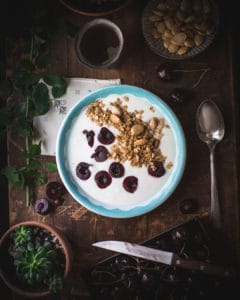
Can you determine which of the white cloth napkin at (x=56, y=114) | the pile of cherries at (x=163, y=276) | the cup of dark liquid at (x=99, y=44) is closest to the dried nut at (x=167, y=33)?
the cup of dark liquid at (x=99, y=44)

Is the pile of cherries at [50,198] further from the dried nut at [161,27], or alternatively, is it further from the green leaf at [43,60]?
the dried nut at [161,27]

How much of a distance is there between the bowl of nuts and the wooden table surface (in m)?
0.04

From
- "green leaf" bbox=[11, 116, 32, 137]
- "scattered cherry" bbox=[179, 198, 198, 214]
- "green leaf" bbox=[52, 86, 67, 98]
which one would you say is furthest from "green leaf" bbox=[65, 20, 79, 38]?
"scattered cherry" bbox=[179, 198, 198, 214]

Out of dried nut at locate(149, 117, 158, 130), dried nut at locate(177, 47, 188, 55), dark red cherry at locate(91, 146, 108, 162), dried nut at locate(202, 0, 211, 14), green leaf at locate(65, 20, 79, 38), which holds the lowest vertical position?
dark red cherry at locate(91, 146, 108, 162)

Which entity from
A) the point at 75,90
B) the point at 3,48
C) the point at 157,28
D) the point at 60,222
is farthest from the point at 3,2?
the point at 60,222

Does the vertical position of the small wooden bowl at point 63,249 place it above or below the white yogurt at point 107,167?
below

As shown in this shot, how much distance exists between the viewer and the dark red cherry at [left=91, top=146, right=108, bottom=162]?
101cm

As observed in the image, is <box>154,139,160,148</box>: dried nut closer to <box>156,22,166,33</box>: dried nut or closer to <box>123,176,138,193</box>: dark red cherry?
<box>123,176,138,193</box>: dark red cherry

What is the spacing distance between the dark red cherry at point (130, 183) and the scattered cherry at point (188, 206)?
120mm

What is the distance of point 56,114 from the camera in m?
1.05

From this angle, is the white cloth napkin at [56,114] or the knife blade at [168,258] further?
the white cloth napkin at [56,114]

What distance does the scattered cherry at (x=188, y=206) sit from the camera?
3.27ft

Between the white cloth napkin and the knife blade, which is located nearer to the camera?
the knife blade

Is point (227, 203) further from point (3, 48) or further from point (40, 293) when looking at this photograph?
point (3, 48)
